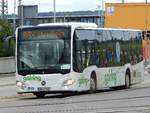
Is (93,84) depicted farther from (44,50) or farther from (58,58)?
(44,50)

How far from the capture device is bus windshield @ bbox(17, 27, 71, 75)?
79.7ft

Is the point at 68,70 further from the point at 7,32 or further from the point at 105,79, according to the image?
the point at 7,32

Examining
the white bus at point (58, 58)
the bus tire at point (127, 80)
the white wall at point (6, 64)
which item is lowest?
the white wall at point (6, 64)

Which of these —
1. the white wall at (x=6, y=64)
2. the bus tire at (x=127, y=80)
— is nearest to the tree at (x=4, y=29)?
the white wall at (x=6, y=64)

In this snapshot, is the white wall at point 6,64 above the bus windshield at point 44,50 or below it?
below

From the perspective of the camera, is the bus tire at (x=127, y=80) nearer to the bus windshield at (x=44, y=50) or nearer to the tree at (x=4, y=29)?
the bus windshield at (x=44, y=50)

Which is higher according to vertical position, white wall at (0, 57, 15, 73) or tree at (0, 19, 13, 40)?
tree at (0, 19, 13, 40)

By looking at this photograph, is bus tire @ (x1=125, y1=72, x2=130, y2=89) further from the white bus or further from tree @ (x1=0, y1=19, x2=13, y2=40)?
tree @ (x1=0, y1=19, x2=13, y2=40)

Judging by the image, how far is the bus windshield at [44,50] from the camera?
24.3 metres

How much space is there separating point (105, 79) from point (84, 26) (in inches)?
115

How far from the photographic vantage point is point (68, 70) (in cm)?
2419

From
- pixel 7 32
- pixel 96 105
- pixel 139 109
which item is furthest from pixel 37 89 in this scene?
pixel 7 32

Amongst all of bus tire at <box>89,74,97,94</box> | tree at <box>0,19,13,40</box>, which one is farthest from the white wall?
bus tire at <box>89,74,97,94</box>

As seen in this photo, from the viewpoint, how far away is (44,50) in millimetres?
24484
